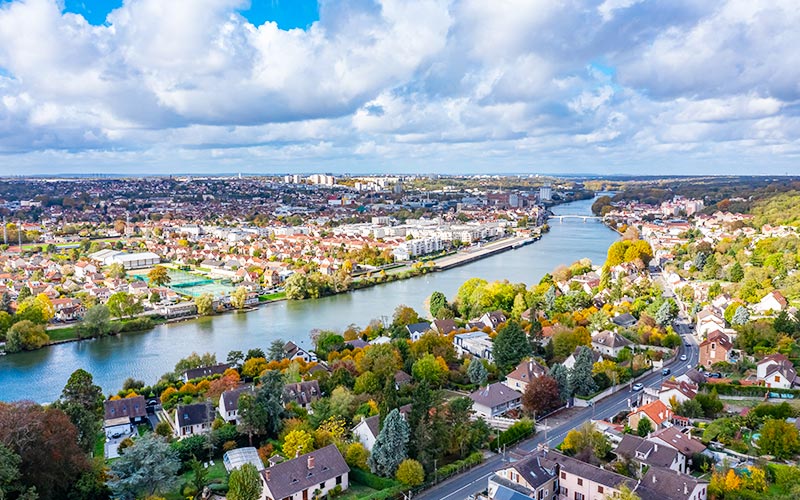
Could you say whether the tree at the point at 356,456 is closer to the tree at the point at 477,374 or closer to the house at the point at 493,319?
the tree at the point at 477,374

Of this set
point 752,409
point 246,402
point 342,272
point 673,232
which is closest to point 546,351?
point 752,409

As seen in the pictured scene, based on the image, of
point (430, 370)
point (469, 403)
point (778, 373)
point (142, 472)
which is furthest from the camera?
point (430, 370)

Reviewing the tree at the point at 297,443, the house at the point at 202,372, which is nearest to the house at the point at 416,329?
the house at the point at 202,372

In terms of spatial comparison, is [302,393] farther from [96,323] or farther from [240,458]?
[96,323]

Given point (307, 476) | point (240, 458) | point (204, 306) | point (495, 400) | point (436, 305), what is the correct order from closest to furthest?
1. point (307, 476)
2. point (240, 458)
3. point (495, 400)
4. point (436, 305)
5. point (204, 306)

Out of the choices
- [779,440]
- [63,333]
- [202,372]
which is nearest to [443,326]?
[202,372]

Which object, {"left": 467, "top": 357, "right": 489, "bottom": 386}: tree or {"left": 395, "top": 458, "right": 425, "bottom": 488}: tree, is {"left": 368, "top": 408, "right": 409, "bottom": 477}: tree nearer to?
{"left": 395, "top": 458, "right": 425, "bottom": 488}: tree
